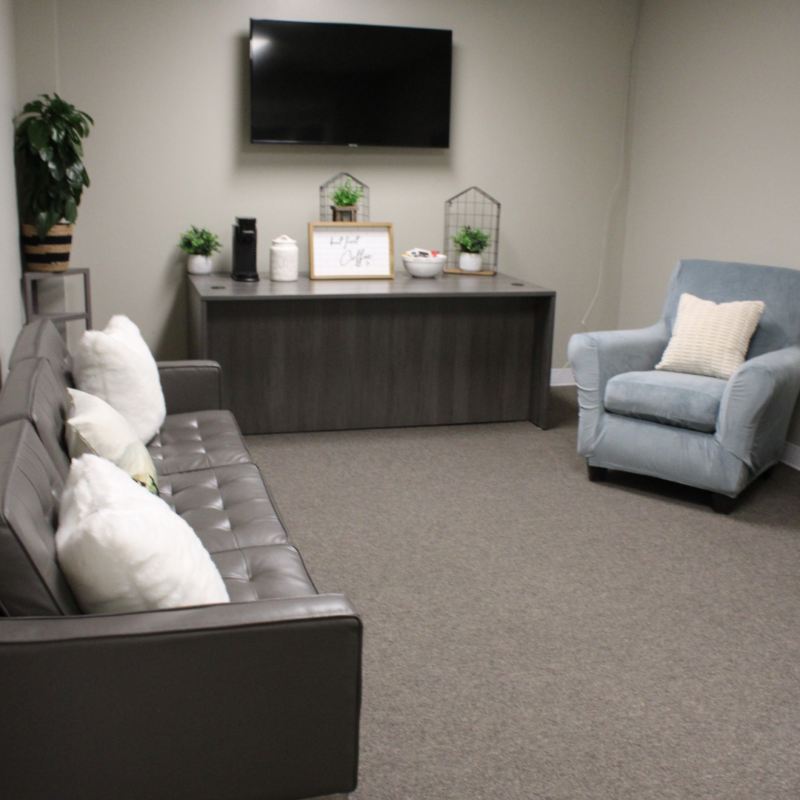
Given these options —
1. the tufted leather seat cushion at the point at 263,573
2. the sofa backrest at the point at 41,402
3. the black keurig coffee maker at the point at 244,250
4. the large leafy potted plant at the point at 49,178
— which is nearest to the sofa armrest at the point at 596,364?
the black keurig coffee maker at the point at 244,250

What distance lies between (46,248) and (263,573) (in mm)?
2740

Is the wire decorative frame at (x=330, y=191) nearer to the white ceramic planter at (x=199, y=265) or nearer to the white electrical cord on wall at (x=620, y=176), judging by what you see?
the white ceramic planter at (x=199, y=265)

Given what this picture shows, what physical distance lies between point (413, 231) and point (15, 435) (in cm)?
356

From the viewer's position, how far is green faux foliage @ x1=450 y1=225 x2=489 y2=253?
15.6ft

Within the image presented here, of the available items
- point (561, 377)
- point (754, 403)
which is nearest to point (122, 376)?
point (754, 403)

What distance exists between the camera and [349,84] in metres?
4.55

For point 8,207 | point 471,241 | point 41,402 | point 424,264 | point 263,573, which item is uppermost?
point 8,207

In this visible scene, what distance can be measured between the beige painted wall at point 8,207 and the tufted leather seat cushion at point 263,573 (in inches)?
71.4

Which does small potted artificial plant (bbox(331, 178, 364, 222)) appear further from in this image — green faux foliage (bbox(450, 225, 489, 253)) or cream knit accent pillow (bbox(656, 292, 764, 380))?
cream knit accent pillow (bbox(656, 292, 764, 380))

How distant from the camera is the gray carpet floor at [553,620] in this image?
1.88 metres

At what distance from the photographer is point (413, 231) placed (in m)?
4.91

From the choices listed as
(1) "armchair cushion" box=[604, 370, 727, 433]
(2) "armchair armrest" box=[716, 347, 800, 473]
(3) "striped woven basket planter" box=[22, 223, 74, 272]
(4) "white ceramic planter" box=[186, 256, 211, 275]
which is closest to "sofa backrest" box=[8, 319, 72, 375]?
(3) "striped woven basket planter" box=[22, 223, 74, 272]

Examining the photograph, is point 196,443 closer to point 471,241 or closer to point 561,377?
point 471,241

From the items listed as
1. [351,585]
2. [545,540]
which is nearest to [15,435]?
[351,585]
